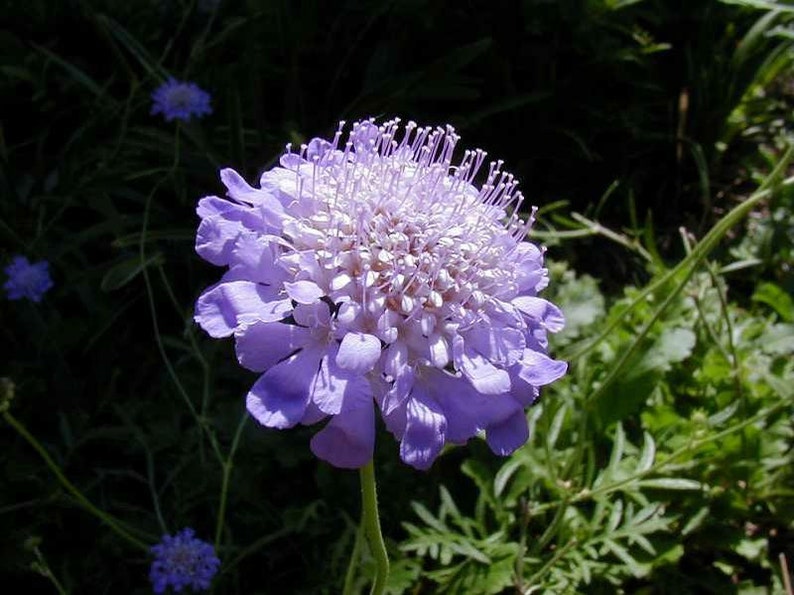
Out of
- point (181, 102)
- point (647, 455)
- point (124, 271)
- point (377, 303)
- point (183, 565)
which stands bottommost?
point (183, 565)

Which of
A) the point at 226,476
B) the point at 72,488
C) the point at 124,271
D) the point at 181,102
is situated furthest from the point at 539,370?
the point at 181,102

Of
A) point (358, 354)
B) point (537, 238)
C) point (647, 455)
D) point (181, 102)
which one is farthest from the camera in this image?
point (537, 238)

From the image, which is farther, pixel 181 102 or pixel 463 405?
pixel 181 102

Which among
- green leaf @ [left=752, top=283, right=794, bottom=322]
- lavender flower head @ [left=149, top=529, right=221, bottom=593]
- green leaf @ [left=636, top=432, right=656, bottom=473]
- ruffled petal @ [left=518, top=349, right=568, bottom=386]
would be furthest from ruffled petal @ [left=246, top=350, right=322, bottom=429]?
green leaf @ [left=752, top=283, right=794, bottom=322]

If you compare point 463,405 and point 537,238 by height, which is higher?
point 537,238

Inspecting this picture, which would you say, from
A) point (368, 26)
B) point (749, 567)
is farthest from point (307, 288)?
point (368, 26)

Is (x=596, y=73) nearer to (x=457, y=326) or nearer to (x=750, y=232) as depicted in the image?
(x=750, y=232)

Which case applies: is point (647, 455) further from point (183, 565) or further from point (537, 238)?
point (183, 565)
